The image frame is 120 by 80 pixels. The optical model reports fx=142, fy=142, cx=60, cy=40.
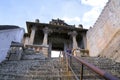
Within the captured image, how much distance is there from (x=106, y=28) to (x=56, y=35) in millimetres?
6357

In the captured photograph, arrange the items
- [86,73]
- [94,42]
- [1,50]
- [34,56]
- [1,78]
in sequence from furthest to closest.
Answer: [94,42] < [34,56] < [1,50] < [86,73] < [1,78]

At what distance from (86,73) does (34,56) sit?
4.87 metres

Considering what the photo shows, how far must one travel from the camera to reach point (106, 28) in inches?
388

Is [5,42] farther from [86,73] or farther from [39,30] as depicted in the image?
[39,30]

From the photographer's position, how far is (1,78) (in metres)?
4.21

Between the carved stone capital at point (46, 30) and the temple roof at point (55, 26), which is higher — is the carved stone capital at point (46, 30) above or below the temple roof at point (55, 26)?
below

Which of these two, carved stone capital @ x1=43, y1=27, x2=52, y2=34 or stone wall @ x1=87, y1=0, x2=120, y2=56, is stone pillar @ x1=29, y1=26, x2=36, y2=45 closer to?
carved stone capital @ x1=43, y1=27, x2=52, y2=34

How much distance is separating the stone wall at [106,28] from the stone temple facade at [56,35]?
1.99 meters

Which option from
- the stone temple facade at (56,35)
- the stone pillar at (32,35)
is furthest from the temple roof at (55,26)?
the stone pillar at (32,35)

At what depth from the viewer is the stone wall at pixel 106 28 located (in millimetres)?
8641

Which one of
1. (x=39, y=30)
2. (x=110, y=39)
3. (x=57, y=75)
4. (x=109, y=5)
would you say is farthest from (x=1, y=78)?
(x=39, y=30)

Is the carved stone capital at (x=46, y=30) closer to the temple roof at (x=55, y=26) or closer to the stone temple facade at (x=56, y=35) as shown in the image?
the stone temple facade at (x=56, y=35)

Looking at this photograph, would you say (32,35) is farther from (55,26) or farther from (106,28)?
(106,28)

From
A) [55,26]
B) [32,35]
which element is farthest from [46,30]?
[32,35]
